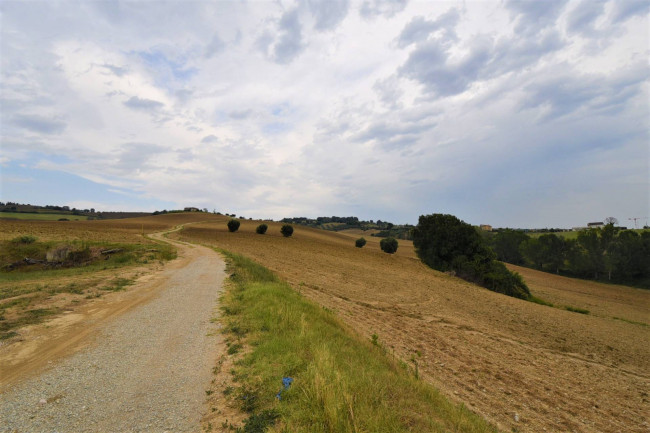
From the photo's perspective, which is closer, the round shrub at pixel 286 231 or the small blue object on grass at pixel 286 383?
the small blue object on grass at pixel 286 383

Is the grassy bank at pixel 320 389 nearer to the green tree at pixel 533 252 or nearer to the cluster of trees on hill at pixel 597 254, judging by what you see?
the cluster of trees on hill at pixel 597 254

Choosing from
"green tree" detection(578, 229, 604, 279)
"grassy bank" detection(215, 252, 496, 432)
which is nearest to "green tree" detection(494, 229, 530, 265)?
"green tree" detection(578, 229, 604, 279)

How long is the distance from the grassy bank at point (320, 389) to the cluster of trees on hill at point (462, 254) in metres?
32.4

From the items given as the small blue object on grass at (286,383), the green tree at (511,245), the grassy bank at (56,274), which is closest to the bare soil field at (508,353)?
the small blue object on grass at (286,383)

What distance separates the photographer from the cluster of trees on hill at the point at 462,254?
3369 centimetres

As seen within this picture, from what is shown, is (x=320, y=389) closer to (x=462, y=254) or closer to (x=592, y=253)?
(x=462, y=254)

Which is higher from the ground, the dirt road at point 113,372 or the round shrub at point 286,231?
the round shrub at point 286,231

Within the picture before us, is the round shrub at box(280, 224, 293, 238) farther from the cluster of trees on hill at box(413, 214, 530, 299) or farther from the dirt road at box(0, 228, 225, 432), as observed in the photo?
the dirt road at box(0, 228, 225, 432)

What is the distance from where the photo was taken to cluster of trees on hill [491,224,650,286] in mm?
63156

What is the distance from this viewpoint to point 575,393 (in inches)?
371

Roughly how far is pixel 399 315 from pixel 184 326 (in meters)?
11.6

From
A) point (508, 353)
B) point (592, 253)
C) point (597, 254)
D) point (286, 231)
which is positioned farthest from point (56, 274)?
point (597, 254)

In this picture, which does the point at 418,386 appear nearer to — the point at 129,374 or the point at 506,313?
the point at 129,374

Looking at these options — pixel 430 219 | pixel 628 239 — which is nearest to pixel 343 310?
pixel 430 219
